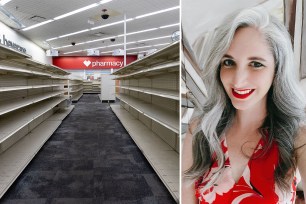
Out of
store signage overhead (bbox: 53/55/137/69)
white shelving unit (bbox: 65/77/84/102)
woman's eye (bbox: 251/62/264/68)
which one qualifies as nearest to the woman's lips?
woman's eye (bbox: 251/62/264/68)

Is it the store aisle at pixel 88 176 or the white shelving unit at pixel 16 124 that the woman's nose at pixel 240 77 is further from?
the white shelving unit at pixel 16 124

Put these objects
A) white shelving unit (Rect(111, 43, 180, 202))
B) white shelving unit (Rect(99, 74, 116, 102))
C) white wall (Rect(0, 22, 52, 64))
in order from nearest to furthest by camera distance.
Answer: white shelving unit (Rect(111, 43, 180, 202)) < white wall (Rect(0, 22, 52, 64)) < white shelving unit (Rect(99, 74, 116, 102))

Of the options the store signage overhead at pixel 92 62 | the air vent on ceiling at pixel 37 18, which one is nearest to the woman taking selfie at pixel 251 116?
the air vent on ceiling at pixel 37 18

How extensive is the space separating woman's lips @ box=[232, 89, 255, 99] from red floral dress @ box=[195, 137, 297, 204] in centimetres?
23

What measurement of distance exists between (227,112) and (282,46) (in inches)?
15.7

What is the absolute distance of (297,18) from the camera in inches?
43.7

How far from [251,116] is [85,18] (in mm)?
10110

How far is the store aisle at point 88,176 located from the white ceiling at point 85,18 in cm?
531

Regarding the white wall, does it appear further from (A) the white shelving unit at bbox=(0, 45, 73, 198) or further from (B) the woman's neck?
(B) the woman's neck

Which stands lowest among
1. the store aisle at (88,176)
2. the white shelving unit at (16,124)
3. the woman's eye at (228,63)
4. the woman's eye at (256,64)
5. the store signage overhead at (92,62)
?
the store aisle at (88,176)

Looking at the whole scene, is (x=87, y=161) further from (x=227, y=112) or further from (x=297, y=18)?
(x=297, y=18)

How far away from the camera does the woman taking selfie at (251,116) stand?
1.10 meters

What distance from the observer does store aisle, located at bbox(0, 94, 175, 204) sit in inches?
108

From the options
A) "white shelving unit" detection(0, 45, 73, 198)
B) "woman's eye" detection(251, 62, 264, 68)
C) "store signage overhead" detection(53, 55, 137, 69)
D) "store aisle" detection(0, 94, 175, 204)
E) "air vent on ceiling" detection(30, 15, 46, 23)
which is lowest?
"store aisle" detection(0, 94, 175, 204)
